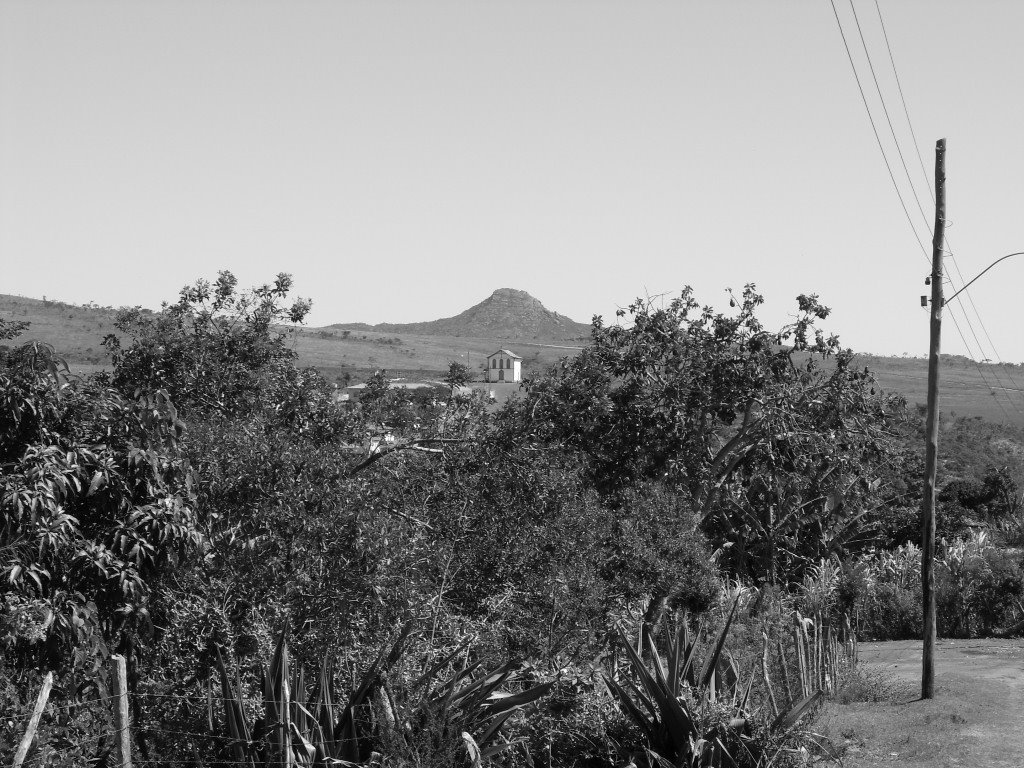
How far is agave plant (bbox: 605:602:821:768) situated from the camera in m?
8.46

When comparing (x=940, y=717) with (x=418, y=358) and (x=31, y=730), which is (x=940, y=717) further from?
(x=418, y=358)

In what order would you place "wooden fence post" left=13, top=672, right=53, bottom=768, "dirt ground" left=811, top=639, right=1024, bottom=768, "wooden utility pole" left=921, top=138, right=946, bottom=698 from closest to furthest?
1. "wooden fence post" left=13, top=672, right=53, bottom=768
2. "dirt ground" left=811, top=639, right=1024, bottom=768
3. "wooden utility pole" left=921, top=138, right=946, bottom=698

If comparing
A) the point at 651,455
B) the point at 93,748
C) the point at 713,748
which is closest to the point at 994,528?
the point at 651,455

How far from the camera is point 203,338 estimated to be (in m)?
15.2

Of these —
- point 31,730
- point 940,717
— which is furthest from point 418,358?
point 31,730

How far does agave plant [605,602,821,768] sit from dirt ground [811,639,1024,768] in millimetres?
1013

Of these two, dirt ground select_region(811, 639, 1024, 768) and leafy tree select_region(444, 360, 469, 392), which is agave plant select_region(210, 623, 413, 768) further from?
leafy tree select_region(444, 360, 469, 392)

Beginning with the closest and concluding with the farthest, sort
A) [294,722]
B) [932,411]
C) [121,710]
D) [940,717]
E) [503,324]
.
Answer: [121,710], [294,722], [940,717], [932,411], [503,324]

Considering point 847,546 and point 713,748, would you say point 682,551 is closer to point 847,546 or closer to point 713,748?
point 713,748

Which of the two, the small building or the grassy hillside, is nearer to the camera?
the small building

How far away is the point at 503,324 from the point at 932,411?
126512mm

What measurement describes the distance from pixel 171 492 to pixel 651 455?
994 cm

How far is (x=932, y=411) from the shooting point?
13.8 m

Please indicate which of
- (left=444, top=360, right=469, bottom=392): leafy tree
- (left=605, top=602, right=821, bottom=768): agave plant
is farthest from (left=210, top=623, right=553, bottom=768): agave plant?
(left=444, top=360, right=469, bottom=392): leafy tree
